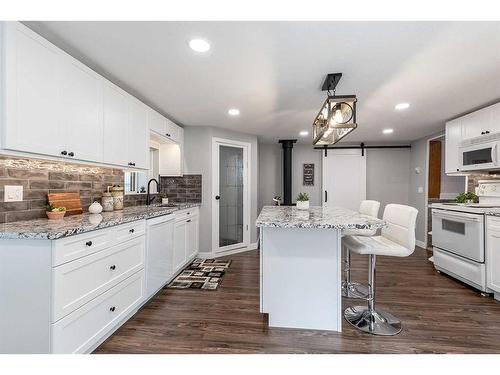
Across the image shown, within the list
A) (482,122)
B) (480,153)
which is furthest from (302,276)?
(482,122)

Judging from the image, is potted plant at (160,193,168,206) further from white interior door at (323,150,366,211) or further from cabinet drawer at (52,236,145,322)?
white interior door at (323,150,366,211)

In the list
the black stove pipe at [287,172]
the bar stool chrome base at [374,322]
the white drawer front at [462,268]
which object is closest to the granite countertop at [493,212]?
the white drawer front at [462,268]

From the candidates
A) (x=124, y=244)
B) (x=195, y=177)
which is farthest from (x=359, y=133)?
(x=124, y=244)

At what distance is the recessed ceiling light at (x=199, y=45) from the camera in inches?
67.0

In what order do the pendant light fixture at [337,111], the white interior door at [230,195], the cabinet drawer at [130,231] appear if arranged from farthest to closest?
the white interior door at [230,195] < the pendant light fixture at [337,111] < the cabinet drawer at [130,231]

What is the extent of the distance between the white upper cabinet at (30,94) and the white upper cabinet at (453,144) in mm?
4696

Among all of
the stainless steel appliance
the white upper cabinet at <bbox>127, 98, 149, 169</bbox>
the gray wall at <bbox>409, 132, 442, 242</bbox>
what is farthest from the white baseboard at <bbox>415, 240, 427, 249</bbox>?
the white upper cabinet at <bbox>127, 98, 149, 169</bbox>

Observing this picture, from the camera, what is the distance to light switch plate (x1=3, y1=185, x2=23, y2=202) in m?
1.67

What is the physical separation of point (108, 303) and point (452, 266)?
151 inches

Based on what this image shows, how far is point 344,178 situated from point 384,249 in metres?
3.90

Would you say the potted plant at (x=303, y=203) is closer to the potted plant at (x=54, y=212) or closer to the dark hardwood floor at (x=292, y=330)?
the dark hardwood floor at (x=292, y=330)

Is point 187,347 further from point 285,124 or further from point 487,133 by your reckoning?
point 487,133

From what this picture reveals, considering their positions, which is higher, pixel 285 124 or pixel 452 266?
pixel 285 124
